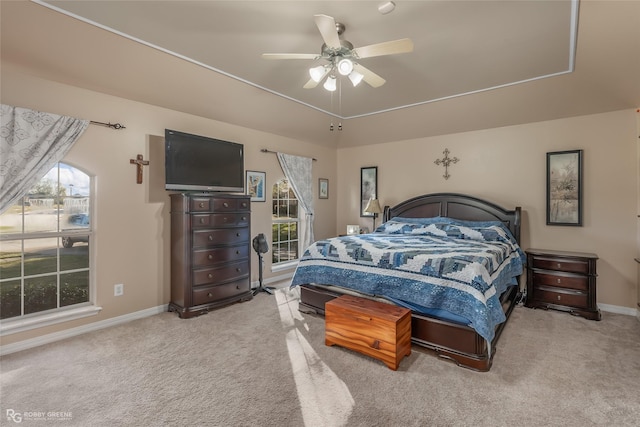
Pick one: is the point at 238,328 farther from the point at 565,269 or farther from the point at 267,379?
the point at 565,269

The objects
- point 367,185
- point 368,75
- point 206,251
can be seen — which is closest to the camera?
point 368,75

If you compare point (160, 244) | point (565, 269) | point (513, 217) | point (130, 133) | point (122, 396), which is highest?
point (130, 133)

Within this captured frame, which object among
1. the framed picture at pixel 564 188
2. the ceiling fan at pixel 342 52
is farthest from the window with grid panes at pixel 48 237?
the framed picture at pixel 564 188

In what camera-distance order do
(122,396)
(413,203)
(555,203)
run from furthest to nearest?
(413,203), (555,203), (122,396)

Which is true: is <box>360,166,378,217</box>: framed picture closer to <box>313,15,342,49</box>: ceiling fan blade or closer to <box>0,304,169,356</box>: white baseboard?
<box>313,15,342,49</box>: ceiling fan blade

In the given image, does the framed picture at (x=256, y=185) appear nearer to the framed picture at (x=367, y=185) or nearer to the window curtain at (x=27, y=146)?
the framed picture at (x=367, y=185)

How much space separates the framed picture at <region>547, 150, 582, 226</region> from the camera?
418 cm

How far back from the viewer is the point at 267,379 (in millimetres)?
2441

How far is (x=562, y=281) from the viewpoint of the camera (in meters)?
3.92

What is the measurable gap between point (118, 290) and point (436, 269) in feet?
11.6

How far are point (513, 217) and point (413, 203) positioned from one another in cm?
153

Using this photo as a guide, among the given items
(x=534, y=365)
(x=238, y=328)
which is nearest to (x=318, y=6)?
(x=238, y=328)

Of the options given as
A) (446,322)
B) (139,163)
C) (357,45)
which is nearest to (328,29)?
(357,45)

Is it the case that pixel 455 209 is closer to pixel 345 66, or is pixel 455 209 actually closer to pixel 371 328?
pixel 371 328
